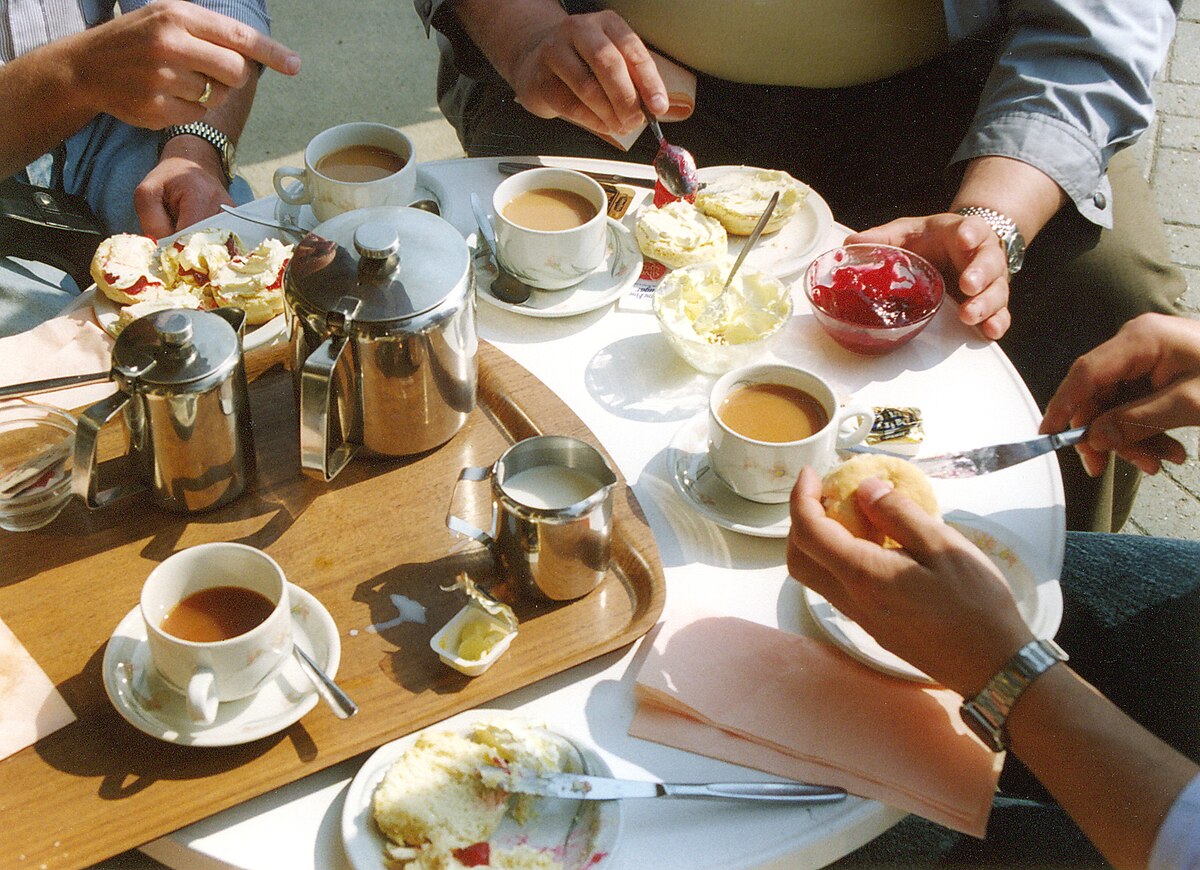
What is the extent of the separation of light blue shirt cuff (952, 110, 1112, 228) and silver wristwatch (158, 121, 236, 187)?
57.6 inches

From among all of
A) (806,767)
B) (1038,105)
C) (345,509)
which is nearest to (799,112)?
(1038,105)

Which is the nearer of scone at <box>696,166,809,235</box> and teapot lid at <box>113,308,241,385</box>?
teapot lid at <box>113,308,241,385</box>

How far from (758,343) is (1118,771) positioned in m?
0.75

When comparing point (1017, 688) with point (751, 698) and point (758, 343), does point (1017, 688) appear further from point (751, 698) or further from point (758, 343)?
point (758, 343)

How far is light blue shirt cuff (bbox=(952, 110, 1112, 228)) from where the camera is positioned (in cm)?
174

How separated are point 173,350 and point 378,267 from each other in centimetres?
25

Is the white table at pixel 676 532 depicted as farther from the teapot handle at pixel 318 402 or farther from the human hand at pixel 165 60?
the teapot handle at pixel 318 402

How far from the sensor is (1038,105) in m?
1.75

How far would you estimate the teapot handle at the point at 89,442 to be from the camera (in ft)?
3.61

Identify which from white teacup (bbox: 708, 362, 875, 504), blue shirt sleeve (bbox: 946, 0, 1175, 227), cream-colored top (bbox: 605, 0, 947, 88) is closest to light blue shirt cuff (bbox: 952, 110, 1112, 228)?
blue shirt sleeve (bbox: 946, 0, 1175, 227)

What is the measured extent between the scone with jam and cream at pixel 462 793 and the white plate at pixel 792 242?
0.92 meters

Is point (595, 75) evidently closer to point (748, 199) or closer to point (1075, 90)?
point (748, 199)

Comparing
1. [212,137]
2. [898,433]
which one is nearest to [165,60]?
[212,137]

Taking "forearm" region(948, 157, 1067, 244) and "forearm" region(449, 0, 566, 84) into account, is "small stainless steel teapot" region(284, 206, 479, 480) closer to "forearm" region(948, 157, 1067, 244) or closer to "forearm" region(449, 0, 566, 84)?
"forearm" region(449, 0, 566, 84)
